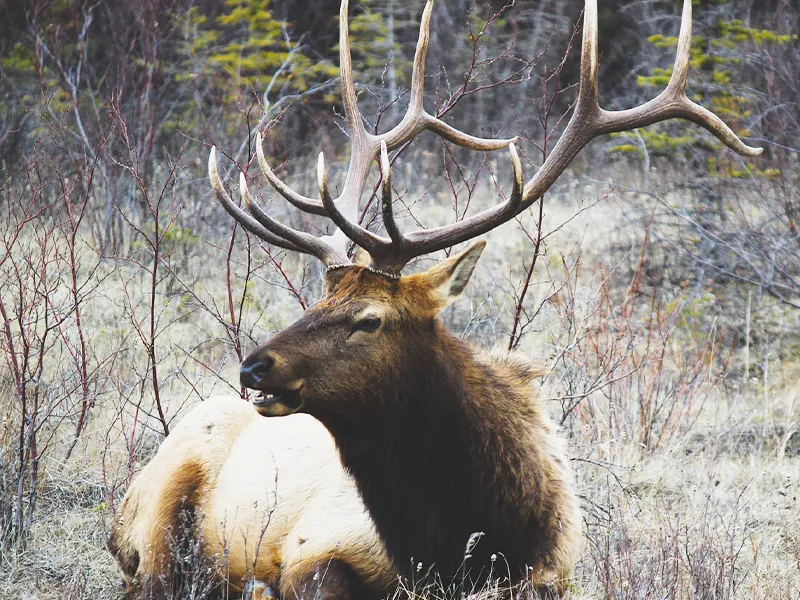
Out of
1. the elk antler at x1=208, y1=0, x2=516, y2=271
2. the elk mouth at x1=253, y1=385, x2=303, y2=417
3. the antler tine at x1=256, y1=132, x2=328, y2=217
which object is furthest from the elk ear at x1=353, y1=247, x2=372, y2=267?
the elk mouth at x1=253, y1=385, x2=303, y2=417

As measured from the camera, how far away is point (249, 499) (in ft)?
15.9

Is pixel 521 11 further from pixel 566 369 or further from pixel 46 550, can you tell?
pixel 46 550

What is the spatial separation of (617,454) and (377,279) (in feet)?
8.37

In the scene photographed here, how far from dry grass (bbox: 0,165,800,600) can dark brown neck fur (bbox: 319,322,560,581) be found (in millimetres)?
411

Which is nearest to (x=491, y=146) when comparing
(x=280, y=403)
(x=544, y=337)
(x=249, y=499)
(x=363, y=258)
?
(x=363, y=258)

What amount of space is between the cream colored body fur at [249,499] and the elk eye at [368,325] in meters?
0.95

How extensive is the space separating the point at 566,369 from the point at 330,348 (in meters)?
2.96

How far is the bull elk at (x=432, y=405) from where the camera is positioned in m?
3.92

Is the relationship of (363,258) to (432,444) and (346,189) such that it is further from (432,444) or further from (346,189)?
(432,444)

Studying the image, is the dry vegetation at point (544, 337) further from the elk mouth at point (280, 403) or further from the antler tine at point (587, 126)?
the elk mouth at point (280, 403)

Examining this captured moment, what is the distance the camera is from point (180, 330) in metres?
8.42

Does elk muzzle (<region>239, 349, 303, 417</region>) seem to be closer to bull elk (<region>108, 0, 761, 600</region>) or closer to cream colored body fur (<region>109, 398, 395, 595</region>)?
bull elk (<region>108, 0, 761, 600</region>)

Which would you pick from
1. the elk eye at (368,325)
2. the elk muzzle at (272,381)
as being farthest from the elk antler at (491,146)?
the elk muzzle at (272,381)

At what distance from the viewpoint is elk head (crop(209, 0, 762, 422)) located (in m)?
3.74
